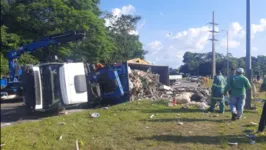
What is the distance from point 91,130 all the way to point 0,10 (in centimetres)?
1914

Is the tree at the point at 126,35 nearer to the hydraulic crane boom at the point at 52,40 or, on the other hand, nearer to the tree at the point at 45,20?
the tree at the point at 45,20

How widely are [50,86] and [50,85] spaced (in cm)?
3

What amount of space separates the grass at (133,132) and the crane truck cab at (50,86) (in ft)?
2.30

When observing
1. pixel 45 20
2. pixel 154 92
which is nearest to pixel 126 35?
pixel 45 20

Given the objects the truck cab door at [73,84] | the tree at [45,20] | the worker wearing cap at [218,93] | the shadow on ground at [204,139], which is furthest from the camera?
the tree at [45,20]

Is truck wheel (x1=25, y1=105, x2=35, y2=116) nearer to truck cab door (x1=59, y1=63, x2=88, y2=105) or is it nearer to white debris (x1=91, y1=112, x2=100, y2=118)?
truck cab door (x1=59, y1=63, x2=88, y2=105)

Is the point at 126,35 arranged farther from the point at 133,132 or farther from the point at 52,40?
the point at 133,132

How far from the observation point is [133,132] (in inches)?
284

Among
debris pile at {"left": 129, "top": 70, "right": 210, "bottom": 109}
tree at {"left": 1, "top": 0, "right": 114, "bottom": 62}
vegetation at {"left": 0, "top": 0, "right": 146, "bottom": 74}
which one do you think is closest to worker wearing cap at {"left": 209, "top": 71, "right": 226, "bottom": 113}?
debris pile at {"left": 129, "top": 70, "right": 210, "bottom": 109}

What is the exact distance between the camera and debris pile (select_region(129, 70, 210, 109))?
13070mm

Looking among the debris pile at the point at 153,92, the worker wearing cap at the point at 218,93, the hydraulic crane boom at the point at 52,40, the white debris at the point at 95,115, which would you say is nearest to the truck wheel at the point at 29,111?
the white debris at the point at 95,115

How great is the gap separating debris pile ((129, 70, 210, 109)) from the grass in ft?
10.3

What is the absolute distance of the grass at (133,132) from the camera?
6250mm

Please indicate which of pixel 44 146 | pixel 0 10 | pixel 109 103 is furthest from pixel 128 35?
pixel 44 146
